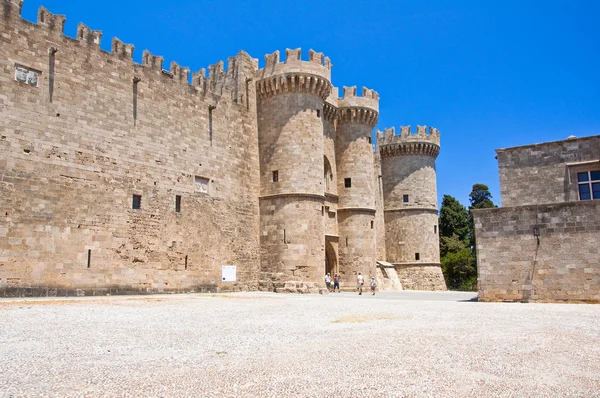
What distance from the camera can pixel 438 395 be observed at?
419cm

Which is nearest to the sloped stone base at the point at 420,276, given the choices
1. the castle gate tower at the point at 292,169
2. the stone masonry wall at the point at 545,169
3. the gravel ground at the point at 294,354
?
the castle gate tower at the point at 292,169

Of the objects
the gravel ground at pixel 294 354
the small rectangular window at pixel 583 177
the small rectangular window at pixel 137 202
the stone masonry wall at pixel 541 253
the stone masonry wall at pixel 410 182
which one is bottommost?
the gravel ground at pixel 294 354

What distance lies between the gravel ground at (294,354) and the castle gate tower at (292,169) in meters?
10.1

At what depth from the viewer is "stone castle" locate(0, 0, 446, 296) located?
1419 centimetres

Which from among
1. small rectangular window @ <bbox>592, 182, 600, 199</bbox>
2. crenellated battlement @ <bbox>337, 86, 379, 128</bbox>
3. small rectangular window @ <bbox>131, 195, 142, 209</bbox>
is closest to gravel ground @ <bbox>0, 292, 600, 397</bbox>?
small rectangular window @ <bbox>131, 195, 142, 209</bbox>

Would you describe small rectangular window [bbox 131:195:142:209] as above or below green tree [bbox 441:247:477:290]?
above

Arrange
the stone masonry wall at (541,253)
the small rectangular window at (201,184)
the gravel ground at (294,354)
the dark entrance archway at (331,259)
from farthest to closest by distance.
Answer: the dark entrance archway at (331,259), the small rectangular window at (201,184), the stone masonry wall at (541,253), the gravel ground at (294,354)

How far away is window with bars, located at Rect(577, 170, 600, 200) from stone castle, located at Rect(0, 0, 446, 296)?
972cm

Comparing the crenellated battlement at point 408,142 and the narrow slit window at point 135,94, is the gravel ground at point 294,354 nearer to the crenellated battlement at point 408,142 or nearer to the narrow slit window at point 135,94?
the narrow slit window at point 135,94

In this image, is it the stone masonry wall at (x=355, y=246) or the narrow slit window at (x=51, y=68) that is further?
the stone masonry wall at (x=355, y=246)

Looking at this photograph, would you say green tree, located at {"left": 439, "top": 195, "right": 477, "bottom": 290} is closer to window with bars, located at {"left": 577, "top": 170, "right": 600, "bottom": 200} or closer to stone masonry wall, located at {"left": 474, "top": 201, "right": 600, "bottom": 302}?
window with bars, located at {"left": 577, "top": 170, "right": 600, "bottom": 200}

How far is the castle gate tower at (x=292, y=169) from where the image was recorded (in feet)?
67.1

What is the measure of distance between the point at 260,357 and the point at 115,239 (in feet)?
37.8

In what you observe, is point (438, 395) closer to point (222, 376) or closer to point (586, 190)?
point (222, 376)
